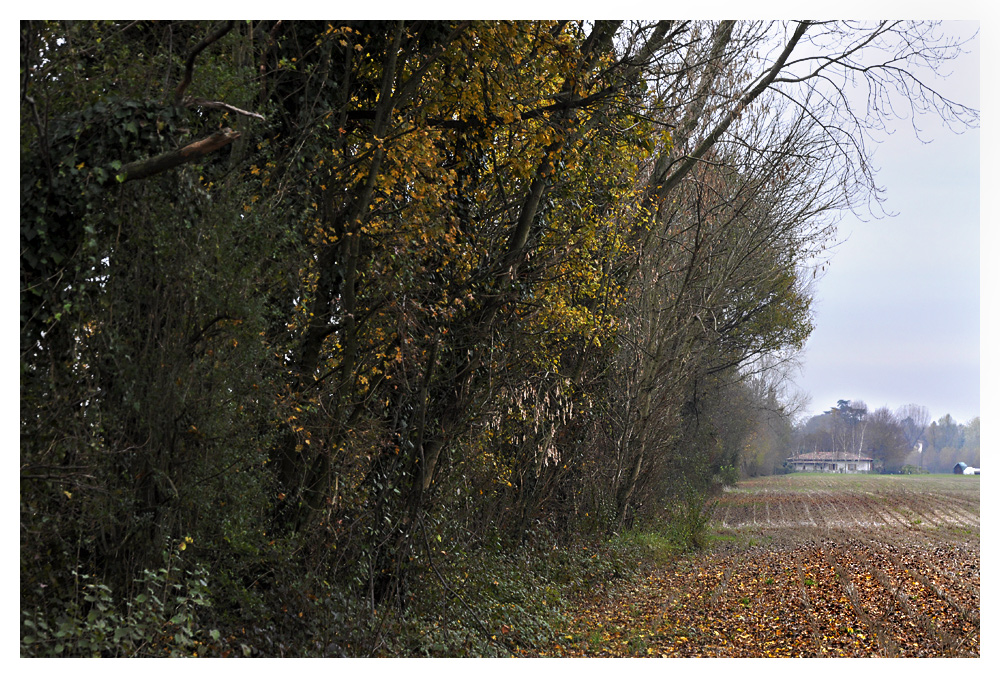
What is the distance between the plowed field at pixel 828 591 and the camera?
698cm

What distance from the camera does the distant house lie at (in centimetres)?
1054

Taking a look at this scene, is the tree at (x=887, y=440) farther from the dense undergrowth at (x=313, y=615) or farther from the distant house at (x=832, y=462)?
the dense undergrowth at (x=313, y=615)

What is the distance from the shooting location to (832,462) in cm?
1206

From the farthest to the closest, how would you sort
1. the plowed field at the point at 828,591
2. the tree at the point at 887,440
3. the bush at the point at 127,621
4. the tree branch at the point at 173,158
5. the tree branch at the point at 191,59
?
1. the tree at the point at 887,440
2. the plowed field at the point at 828,591
3. the tree branch at the point at 173,158
4. the tree branch at the point at 191,59
5. the bush at the point at 127,621

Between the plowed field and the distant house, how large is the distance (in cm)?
35

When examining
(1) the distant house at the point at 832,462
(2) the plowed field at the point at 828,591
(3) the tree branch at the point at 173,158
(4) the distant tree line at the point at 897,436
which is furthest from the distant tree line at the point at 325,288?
(2) the plowed field at the point at 828,591

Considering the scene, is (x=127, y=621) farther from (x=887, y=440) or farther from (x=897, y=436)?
(x=887, y=440)

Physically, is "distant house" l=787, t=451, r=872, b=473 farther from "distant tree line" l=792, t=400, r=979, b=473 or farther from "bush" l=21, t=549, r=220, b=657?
"bush" l=21, t=549, r=220, b=657

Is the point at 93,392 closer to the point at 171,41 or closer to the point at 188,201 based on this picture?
the point at 188,201

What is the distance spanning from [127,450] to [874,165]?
8.44 meters

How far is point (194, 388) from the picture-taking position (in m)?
5.17

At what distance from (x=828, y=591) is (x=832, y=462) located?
346cm

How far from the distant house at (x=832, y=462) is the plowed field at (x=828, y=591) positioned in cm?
35
